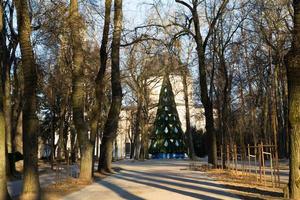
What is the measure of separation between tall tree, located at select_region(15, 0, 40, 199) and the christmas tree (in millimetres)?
54243

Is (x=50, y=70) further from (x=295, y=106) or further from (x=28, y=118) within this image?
(x=295, y=106)

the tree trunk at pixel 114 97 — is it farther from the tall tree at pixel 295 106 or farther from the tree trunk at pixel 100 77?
the tall tree at pixel 295 106

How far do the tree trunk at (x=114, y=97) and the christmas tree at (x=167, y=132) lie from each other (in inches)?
1565

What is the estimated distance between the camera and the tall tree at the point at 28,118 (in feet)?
46.6

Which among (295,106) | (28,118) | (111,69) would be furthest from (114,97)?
(295,106)

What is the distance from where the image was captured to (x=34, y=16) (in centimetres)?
2642

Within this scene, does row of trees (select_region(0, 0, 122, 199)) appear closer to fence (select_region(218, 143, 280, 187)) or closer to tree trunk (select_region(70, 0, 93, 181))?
tree trunk (select_region(70, 0, 93, 181))

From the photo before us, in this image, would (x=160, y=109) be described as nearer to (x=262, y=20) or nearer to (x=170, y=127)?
(x=170, y=127)

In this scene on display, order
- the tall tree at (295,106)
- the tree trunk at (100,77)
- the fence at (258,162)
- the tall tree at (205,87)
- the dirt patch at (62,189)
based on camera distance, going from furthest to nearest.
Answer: the tall tree at (205,87) → the tree trunk at (100,77) → the fence at (258,162) → the dirt patch at (62,189) → the tall tree at (295,106)

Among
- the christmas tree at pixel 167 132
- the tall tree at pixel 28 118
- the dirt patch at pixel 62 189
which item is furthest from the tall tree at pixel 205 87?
the christmas tree at pixel 167 132

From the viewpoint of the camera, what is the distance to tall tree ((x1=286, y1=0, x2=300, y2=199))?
494 inches

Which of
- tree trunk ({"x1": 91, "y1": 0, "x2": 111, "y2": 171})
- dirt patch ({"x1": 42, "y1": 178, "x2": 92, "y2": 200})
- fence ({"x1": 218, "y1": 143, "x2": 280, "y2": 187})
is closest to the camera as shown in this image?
dirt patch ({"x1": 42, "y1": 178, "x2": 92, "y2": 200})

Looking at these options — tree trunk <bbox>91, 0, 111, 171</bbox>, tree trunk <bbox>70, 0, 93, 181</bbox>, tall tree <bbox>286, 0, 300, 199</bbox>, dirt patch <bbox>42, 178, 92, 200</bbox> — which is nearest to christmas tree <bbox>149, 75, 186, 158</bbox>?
tree trunk <bbox>91, 0, 111, 171</bbox>

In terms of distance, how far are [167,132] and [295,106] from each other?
56862 mm
